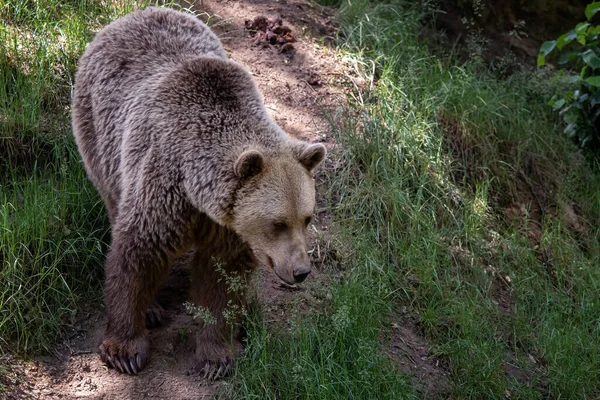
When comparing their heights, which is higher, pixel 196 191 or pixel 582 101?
pixel 582 101

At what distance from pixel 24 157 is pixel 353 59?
308 centimetres

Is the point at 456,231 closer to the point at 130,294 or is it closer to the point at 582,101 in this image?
the point at 582,101

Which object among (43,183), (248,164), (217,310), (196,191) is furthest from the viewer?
(43,183)

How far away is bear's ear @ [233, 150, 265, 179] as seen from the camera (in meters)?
4.08

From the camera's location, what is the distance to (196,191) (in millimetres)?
4250

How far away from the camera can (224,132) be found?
4.42 metres

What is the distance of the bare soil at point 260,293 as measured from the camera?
4.50m

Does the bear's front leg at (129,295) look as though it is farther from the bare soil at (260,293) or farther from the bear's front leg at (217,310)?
the bear's front leg at (217,310)

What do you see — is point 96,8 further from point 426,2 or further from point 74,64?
point 426,2

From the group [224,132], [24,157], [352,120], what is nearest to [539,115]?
[352,120]

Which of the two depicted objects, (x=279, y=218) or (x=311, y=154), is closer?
(x=279, y=218)

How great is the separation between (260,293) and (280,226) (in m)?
1.08

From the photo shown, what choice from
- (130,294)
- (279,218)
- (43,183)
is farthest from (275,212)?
(43,183)

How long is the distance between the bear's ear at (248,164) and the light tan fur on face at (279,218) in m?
0.05
